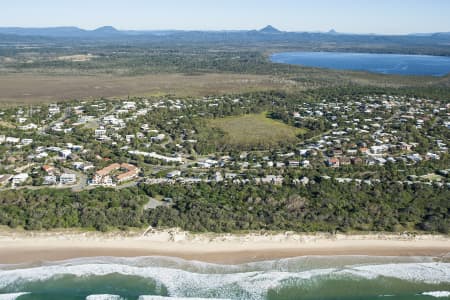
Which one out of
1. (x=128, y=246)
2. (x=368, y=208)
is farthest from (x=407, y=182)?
(x=128, y=246)

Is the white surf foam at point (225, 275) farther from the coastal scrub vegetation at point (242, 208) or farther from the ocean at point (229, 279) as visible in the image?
the coastal scrub vegetation at point (242, 208)

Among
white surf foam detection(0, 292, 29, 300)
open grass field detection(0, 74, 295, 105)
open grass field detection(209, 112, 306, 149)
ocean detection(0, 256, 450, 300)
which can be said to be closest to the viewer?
white surf foam detection(0, 292, 29, 300)

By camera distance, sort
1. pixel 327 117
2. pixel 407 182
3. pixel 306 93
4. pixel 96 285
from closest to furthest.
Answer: pixel 96 285, pixel 407 182, pixel 327 117, pixel 306 93

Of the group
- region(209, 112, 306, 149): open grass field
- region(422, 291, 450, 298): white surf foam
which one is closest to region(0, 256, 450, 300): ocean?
region(422, 291, 450, 298): white surf foam

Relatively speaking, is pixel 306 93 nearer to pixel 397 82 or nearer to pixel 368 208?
pixel 397 82

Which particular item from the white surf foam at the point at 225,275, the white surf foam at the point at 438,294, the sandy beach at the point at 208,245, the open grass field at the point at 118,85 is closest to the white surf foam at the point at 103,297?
the white surf foam at the point at 225,275

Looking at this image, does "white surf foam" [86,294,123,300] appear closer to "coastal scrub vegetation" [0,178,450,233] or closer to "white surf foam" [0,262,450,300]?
"white surf foam" [0,262,450,300]
